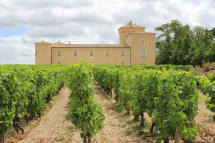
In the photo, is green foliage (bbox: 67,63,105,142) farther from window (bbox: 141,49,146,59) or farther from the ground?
window (bbox: 141,49,146,59)

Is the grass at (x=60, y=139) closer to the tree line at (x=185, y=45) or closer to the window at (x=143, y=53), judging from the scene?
the tree line at (x=185, y=45)

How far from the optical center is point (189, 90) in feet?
18.7

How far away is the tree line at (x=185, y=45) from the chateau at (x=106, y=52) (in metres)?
3.46

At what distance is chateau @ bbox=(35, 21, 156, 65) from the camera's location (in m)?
43.0

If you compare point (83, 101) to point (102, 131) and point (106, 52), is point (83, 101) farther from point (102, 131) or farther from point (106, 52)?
point (106, 52)

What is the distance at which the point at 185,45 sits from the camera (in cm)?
4009

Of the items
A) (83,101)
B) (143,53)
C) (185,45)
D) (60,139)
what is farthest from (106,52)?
(83,101)

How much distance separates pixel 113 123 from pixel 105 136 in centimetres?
152

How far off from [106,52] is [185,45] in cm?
1414

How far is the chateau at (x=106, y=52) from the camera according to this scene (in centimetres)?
4300

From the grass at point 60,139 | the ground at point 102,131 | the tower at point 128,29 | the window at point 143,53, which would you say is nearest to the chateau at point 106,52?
the window at point 143,53

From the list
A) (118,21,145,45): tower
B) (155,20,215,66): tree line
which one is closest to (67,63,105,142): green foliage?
(155,20,215,66): tree line

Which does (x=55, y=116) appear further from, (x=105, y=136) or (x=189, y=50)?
(x=189, y=50)

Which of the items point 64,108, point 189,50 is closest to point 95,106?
point 64,108
